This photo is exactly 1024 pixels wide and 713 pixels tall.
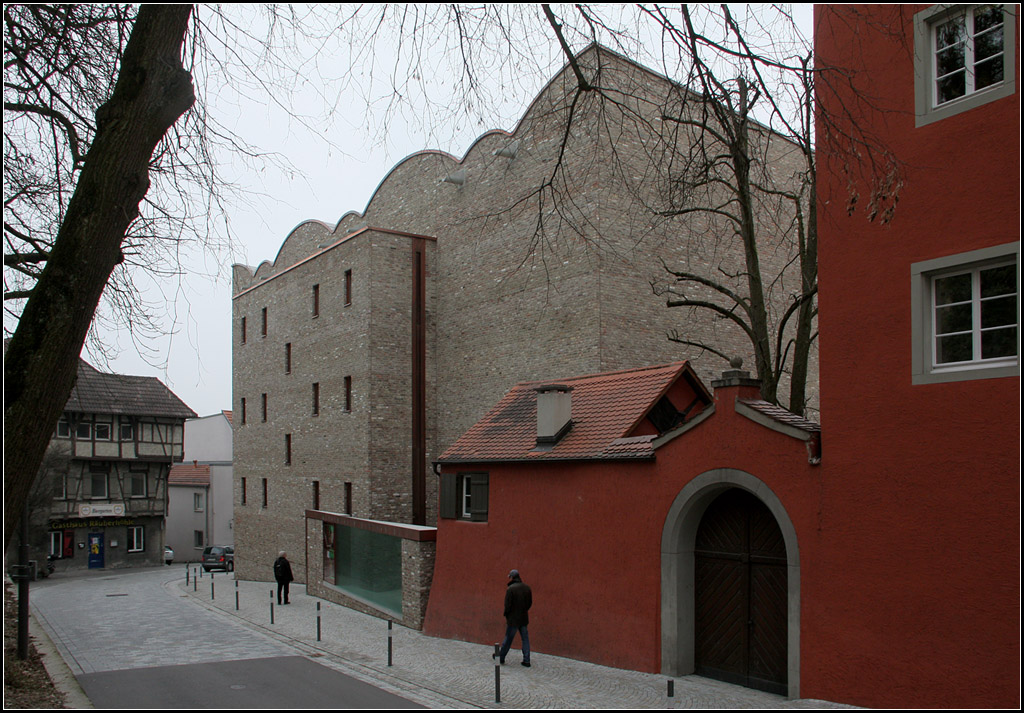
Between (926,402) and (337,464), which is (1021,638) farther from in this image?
(337,464)

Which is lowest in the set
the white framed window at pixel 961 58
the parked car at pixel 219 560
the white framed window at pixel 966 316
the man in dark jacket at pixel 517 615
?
the parked car at pixel 219 560

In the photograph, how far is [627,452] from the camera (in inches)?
525

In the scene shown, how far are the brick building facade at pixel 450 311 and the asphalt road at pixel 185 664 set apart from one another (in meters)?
7.31

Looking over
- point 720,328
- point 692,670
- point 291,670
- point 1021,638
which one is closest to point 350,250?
point 720,328

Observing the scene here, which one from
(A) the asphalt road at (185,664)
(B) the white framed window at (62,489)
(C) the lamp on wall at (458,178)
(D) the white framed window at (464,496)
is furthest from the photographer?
(B) the white framed window at (62,489)

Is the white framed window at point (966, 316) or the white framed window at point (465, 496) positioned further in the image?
the white framed window at point (465, 496)

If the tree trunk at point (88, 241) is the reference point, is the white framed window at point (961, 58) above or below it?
above

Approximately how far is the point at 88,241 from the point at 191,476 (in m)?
56.1

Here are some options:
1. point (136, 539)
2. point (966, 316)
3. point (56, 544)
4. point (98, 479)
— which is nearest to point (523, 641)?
point (966, 316)

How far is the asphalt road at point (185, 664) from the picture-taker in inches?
464

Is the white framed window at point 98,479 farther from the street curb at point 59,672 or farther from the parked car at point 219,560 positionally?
the street curb at point 59,672

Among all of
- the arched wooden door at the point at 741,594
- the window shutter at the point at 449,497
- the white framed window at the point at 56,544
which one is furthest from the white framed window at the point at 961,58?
the white framed window at the point at 56,544

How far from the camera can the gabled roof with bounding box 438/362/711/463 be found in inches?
559

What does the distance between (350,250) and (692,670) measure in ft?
67.8
